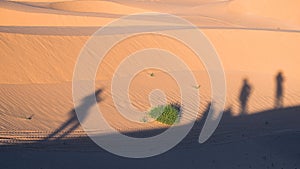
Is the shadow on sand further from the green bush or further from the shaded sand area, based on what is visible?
the green bush

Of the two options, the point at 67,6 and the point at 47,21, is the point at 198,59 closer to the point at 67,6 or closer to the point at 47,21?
the point at 47,21

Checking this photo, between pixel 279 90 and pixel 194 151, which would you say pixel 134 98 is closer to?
pixel 194 151

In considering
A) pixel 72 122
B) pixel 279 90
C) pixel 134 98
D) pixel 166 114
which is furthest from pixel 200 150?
pixel 279 90

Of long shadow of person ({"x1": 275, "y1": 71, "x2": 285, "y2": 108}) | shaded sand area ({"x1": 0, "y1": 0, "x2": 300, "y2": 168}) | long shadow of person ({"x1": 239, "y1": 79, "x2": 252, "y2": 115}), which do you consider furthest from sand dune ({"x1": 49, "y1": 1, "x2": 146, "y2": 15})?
long shadow of person ({"x1": 239, "y1": 79, "x2": 252, "y2": 115})

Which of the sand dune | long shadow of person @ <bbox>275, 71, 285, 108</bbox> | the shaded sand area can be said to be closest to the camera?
the shaded sand area

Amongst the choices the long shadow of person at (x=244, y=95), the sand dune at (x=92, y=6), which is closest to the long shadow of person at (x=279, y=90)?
the long shadow of person at (x=244, y=95)

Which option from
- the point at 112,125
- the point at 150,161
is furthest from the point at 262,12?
the point at 150,161

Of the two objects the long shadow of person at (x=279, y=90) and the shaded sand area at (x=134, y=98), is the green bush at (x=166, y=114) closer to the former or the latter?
the shaded sand area at (x=134, y=98)
